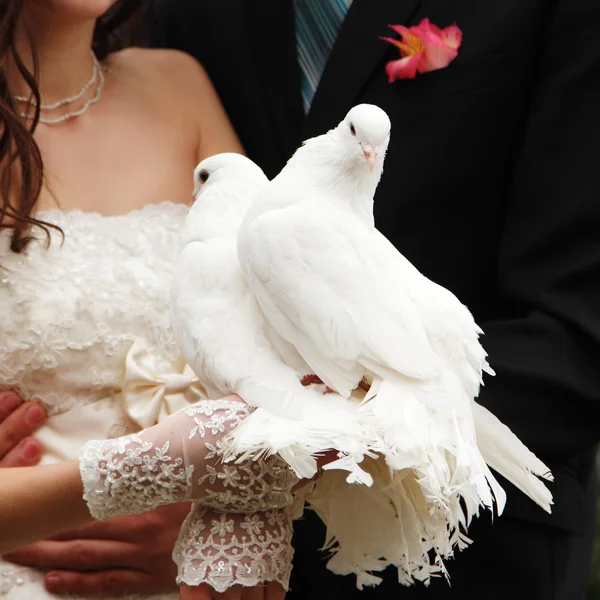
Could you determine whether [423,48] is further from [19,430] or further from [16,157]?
[19,430]

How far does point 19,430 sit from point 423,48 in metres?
0.93

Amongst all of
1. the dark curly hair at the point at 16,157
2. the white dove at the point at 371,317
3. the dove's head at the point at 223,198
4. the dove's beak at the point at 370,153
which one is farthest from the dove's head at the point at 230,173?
the dark curly hair at the point at 16,157

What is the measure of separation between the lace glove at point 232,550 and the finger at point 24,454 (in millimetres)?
347

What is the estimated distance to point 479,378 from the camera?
1.08 m

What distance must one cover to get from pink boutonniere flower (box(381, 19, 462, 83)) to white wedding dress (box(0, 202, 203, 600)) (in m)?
0.56

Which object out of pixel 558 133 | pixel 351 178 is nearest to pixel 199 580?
pixel 351 178

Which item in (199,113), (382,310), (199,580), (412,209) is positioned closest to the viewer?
(382,310)

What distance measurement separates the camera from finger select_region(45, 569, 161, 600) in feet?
4.41

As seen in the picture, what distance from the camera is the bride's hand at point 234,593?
45.1 inches

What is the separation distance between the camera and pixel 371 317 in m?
1.02

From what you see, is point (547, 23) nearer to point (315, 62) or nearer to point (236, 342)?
point (315, 62)

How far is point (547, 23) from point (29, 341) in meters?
1.00

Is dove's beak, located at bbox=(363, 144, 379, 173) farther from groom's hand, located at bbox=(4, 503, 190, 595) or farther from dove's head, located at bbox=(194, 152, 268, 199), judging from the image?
groom's hand, located at bbox=(4, 503, 190, 595)

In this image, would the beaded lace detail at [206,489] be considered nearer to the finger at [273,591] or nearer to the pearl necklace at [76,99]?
the finger at [273,591]
